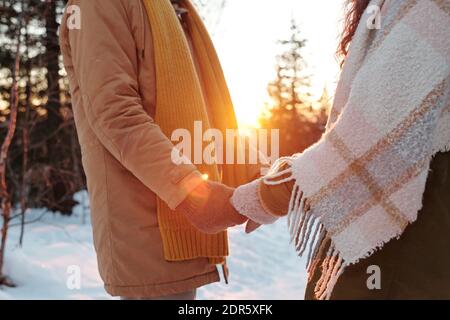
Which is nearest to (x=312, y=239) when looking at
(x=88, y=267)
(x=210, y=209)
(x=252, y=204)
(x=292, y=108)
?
(x=252, y=204)

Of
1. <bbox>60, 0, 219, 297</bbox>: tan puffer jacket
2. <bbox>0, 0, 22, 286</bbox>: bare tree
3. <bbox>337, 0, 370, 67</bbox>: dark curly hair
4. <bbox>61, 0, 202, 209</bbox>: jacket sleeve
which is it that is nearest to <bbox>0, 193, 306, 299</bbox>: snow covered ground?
<bbox>0, 0, 22, 286</bbox>: bare tree

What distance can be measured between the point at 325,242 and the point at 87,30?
0.97 metres

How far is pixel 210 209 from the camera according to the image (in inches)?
59.8

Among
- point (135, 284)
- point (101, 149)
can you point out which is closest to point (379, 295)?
point (135, 284)

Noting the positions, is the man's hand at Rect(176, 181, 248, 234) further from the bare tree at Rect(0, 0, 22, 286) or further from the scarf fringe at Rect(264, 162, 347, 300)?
the bare tree at Rect(0, 0, 22, 286)

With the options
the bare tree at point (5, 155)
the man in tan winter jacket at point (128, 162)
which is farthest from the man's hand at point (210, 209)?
the bare tree at point (5, 155)

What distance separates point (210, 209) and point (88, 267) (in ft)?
17.0

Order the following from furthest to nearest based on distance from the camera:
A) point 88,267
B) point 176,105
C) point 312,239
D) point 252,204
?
point 88,267 → point 176,105 → point 252,204 → point 312,239

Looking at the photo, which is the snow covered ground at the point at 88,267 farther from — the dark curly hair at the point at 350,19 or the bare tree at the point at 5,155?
the dark curly hair at the point at 350,19

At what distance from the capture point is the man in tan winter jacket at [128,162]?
1.59 m

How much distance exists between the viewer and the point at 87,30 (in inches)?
65.4

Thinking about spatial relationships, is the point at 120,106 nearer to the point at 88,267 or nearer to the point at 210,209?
the point at 210,209

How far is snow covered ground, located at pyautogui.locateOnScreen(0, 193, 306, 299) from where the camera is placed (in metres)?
5.25

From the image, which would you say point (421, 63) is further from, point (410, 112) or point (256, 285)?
point (256, 285)
